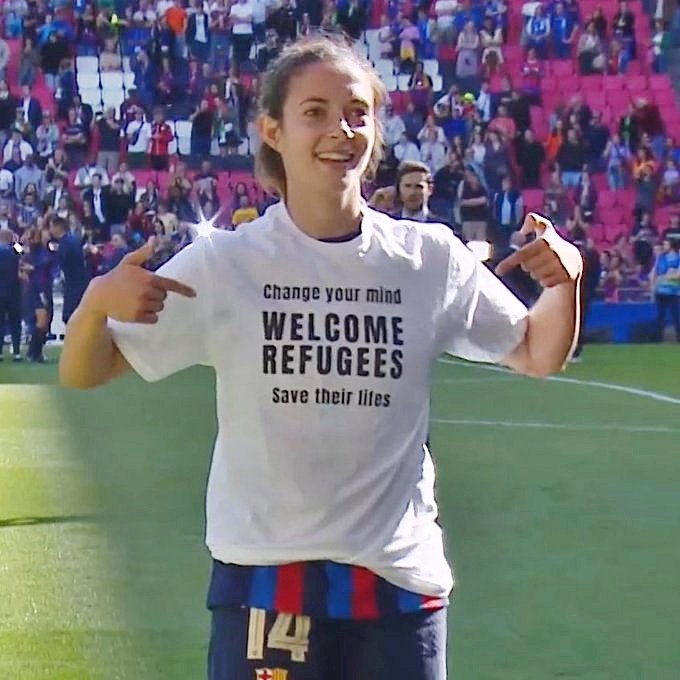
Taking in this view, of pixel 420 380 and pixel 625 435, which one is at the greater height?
pixel 420 380

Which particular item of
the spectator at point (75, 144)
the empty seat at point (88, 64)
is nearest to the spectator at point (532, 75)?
the spectator at point (75, 144)

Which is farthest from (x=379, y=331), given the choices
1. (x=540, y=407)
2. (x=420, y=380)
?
(x=540, y=407)

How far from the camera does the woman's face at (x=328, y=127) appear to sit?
9.82 feet

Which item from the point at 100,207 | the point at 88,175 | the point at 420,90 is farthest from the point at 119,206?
the point at 420,90

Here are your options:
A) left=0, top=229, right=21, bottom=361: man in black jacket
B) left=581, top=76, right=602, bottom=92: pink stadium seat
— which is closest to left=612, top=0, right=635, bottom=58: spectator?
left=581, top=76, right=602, bottom=92: pink stadium seat

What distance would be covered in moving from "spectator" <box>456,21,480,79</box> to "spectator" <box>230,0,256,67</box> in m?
3.82

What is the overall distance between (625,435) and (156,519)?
4523mm

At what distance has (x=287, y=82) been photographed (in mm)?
3068

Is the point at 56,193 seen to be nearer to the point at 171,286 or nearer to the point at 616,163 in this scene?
the point at 616,163

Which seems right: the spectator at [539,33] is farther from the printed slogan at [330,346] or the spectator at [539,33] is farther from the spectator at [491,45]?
the printed slogan at [330,346]

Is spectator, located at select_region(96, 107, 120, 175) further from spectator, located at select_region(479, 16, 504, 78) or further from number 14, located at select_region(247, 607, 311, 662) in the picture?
number 14, located at select_region(247, 607, 311, 662)

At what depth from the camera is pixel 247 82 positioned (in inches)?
1160

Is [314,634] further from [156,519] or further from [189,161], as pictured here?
[189,161]

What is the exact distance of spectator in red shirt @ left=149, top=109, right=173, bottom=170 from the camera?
28000 millimetres
